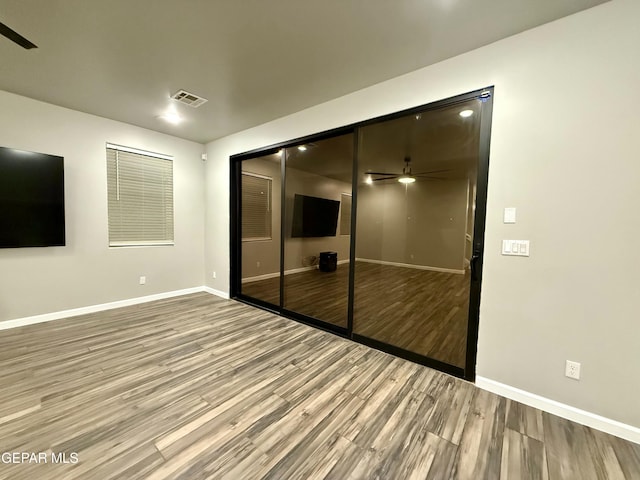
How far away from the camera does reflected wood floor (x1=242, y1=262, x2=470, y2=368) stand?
103 inches

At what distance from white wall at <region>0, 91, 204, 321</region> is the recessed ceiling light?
0.71 metres

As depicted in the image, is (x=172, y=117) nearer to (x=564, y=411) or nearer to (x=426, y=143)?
(x=426, y=143)

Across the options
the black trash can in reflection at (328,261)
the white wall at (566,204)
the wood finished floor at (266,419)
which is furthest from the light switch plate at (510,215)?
the black trash can in reflection at (328,261)

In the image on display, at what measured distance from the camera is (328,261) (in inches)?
247

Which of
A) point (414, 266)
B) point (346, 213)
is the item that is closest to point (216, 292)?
point (346, 213)

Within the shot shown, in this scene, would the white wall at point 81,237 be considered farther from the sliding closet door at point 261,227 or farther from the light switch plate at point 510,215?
the light switch plate at point 510,215

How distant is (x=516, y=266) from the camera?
1969mm

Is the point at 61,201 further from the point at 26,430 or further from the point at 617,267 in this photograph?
the point at 617,267

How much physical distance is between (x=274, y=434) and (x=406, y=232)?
2.43 meters

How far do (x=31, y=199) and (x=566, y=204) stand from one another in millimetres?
5362

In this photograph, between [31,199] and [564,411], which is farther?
[31,199]

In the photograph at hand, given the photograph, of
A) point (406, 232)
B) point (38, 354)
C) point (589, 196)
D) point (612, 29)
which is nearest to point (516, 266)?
point (589, 196)

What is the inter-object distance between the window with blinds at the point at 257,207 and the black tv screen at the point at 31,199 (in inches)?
101

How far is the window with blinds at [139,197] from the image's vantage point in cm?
375
